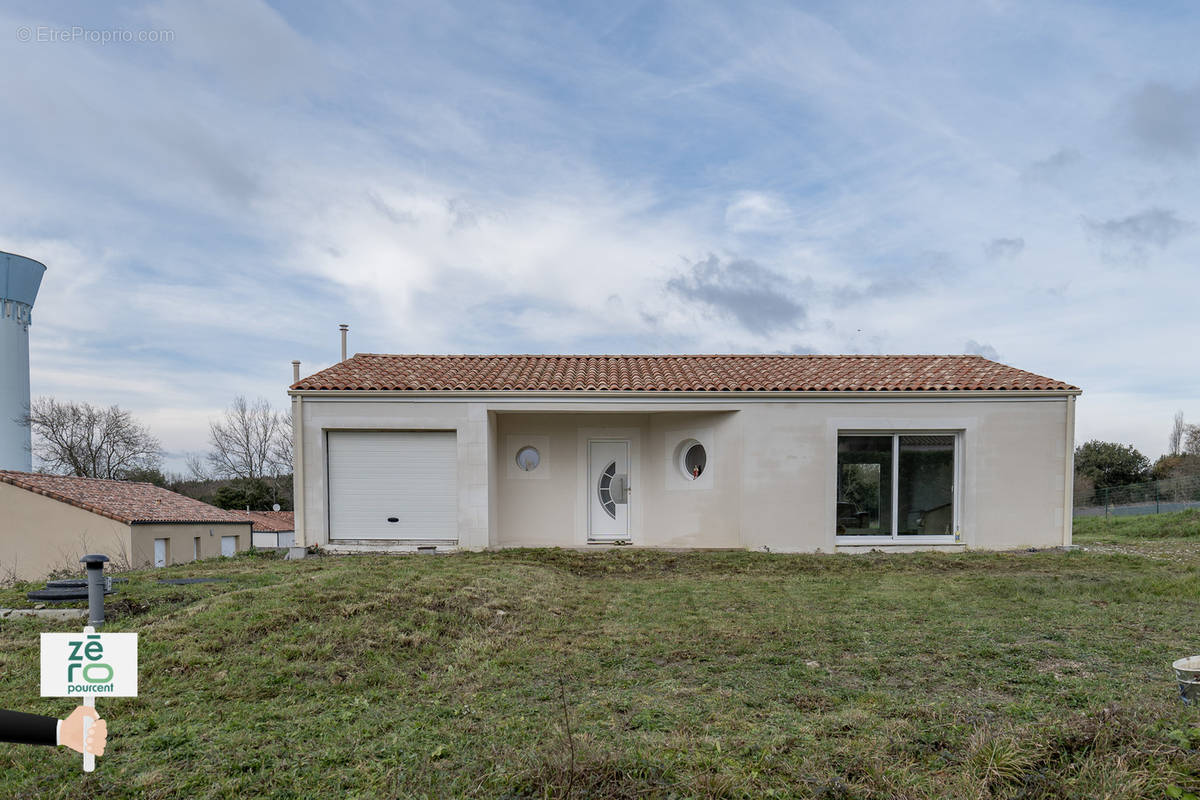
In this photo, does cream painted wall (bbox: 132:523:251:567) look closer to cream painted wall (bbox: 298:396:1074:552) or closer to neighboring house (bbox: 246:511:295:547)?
neighboring house (bbox: 246:511:295:547)

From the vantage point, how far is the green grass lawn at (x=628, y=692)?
3283 millimetres

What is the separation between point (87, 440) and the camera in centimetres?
4156

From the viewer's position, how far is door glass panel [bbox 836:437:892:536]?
1269 cm

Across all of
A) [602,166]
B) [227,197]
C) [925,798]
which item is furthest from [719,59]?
[925,798]

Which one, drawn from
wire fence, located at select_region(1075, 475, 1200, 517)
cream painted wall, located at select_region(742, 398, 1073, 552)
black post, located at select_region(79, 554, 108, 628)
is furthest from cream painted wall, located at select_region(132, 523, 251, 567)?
wire fence, located at select_region(1075, 475, 1200, 517)

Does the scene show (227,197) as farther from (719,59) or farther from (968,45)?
(968,45)

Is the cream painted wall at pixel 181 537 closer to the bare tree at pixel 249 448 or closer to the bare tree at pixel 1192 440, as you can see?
the bare tree at pixel 249 448

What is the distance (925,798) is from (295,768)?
9.92ft

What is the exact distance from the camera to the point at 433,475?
1266 centimetres

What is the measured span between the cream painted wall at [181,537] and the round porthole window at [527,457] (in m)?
13.8

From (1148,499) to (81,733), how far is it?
30.2 metres

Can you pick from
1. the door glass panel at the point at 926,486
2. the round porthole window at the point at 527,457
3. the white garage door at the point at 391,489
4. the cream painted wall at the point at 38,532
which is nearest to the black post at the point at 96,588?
the white garage door at the point at 391,489

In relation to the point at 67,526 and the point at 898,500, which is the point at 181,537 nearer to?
the point at 67,526

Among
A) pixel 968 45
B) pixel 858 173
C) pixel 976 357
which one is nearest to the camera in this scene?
pixel 968 45
